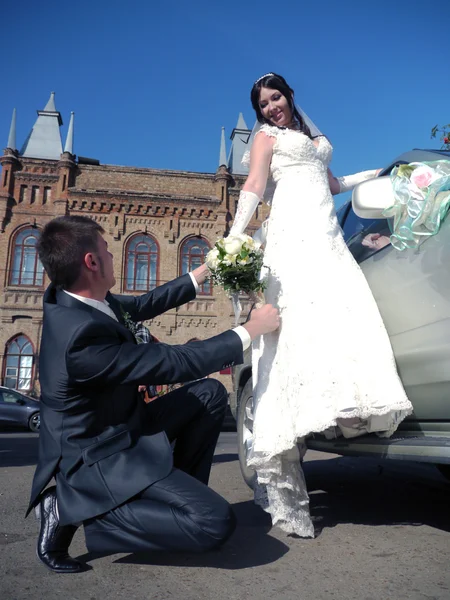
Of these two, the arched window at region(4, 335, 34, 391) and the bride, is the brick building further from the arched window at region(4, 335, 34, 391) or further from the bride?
the bride

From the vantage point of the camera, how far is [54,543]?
2074 mm

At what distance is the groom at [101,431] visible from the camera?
6.52 feet

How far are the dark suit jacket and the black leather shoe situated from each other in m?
0.09

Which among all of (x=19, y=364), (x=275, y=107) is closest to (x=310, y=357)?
(x=275, y=107)

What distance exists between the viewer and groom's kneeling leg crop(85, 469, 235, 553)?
6.47 ft

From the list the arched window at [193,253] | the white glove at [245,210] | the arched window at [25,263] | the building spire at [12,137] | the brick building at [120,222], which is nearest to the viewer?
the white glove at [245,210]

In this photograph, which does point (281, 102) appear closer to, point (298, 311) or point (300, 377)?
point (298, 311)

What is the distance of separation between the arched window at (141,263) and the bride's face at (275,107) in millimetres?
21393

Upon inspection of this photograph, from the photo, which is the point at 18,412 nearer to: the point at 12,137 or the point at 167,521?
the point at 167,521

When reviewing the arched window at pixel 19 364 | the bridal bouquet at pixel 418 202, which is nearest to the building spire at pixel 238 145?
the arched window at pixel 19 364

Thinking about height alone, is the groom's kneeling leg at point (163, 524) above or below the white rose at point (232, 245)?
below

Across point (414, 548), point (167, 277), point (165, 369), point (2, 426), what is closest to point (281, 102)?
point (165, 369)

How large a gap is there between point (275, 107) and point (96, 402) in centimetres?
221

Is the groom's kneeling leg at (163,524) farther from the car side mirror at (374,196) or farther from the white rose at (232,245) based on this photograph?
the car side mirror at (374,196)
